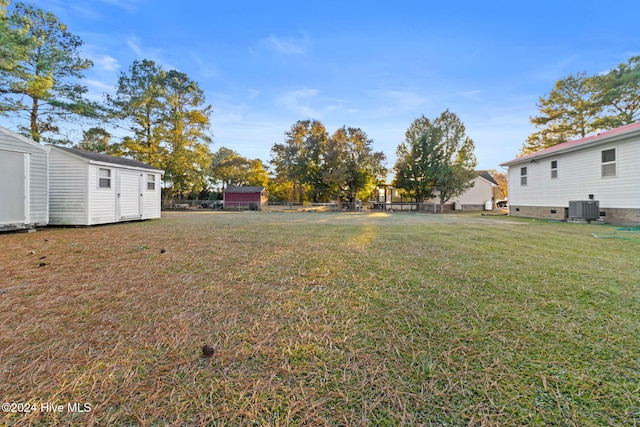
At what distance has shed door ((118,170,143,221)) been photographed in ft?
31.8

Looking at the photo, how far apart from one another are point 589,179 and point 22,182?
1938 cm

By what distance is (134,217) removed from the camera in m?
10.3

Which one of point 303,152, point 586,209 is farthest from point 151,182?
point 586,209

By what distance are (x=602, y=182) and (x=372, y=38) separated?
419 inches

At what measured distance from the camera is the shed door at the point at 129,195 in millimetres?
9703

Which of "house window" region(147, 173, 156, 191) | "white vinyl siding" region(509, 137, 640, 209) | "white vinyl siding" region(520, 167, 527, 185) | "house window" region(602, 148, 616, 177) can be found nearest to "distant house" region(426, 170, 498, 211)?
"white vinyl siding" region(520, 167, 527, 185)

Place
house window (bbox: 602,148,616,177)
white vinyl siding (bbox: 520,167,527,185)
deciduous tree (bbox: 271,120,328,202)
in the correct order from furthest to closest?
1. deciduous tree (bbox: 271,120,328,202)
2. white vinyl siding (bbox: 520,167,527,185)
3. house window (bbox: 602,148,616,177)

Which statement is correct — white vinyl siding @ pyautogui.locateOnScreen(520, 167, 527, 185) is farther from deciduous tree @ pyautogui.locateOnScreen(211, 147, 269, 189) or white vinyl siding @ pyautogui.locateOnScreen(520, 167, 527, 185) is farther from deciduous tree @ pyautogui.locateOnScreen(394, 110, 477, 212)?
deciduous tree @ pyautogui.locateOnScreen(211, 147, 269, 189)

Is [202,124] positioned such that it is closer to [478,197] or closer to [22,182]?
[22,182]

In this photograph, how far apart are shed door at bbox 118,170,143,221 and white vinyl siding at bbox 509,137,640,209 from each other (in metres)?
18.4

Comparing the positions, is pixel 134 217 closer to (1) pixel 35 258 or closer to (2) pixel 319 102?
(1) pixel 35 258

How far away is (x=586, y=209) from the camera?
9703mm

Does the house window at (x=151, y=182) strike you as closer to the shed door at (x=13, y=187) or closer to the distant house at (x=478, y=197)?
the shed door at (x=13, y=187)

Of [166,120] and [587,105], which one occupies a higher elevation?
[587,105]
